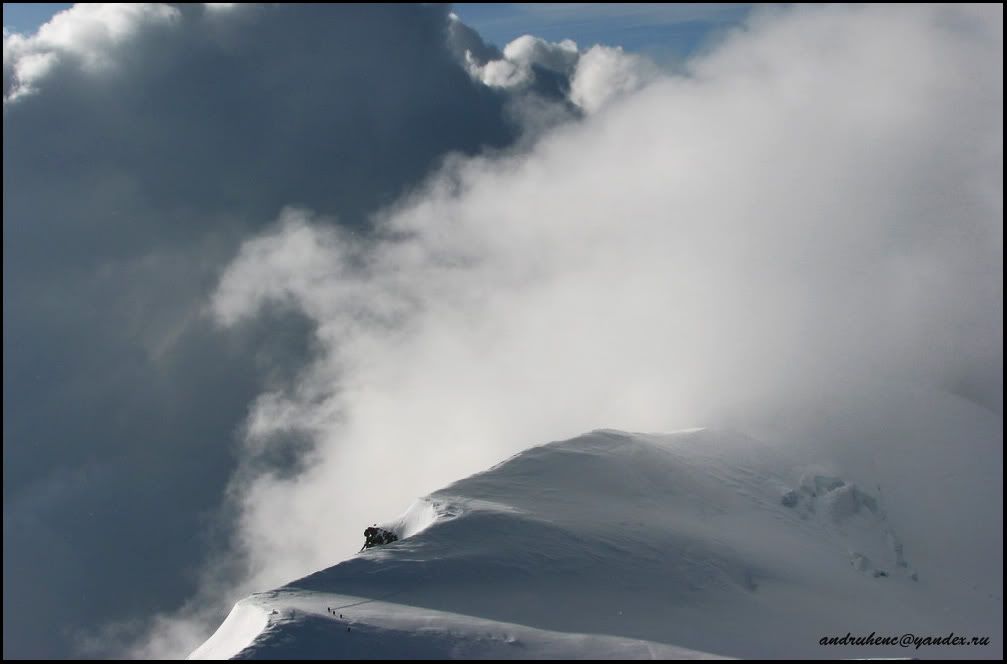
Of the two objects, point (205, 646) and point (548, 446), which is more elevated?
point (548, 446)

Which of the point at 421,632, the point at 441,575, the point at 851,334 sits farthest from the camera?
the point at 851,334

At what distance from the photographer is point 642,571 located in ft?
107

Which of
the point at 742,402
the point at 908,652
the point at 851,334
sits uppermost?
the point at 851,334

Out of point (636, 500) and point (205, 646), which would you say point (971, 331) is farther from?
point (205, 646)

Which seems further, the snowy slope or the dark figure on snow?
the dark figure on snow

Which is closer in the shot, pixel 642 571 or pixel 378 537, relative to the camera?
pixel 642 571

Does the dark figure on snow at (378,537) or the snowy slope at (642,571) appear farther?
the dark figure on snow at (378,537)

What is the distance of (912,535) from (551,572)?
2516 cm

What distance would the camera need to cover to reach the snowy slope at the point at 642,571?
85.1 ft

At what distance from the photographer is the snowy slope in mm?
25938

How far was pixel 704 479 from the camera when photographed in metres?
44.7

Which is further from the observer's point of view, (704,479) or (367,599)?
(704,479)

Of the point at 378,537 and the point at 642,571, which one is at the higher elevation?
the point at 378,537

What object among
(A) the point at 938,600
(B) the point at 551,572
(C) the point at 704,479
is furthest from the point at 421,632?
(A) the point at 938,600
